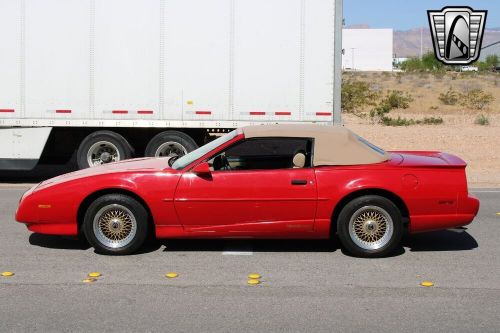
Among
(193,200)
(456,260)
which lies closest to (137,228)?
(193,200)

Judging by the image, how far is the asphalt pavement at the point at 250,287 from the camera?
5.66 metres

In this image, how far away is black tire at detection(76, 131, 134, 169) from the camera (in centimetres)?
1380

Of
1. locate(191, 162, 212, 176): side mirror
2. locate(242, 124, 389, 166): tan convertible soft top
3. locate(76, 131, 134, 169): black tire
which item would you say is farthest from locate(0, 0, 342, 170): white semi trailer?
locate(191, 162, 212, 176): side mirror

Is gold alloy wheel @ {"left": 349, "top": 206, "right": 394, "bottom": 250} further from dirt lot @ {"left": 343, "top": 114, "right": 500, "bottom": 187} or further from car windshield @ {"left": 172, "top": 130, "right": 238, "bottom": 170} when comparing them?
dirt lot @ {"left": 343, "top": 114, "right": 500, "bottom": 187}

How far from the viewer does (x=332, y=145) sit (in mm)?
7883

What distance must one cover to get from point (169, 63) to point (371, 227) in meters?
6.95

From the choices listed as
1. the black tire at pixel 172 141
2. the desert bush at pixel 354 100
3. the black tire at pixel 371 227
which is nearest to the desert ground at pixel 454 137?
the desert bush at pixel 354 100

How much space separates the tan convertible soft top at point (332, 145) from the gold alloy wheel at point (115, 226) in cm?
150

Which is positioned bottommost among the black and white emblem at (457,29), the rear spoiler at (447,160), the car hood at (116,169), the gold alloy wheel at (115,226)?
the gold alloy wheel at (115,226)

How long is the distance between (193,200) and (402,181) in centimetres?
212

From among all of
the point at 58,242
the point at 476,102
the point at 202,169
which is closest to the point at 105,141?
the point at 58,242

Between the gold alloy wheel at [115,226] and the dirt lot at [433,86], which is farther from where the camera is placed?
the dirt lot at [433,86]

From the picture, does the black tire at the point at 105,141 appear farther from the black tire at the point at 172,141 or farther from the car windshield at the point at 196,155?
the car windshield at the point at 196,155

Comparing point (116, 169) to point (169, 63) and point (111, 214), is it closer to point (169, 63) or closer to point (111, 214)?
point (111, 214)
